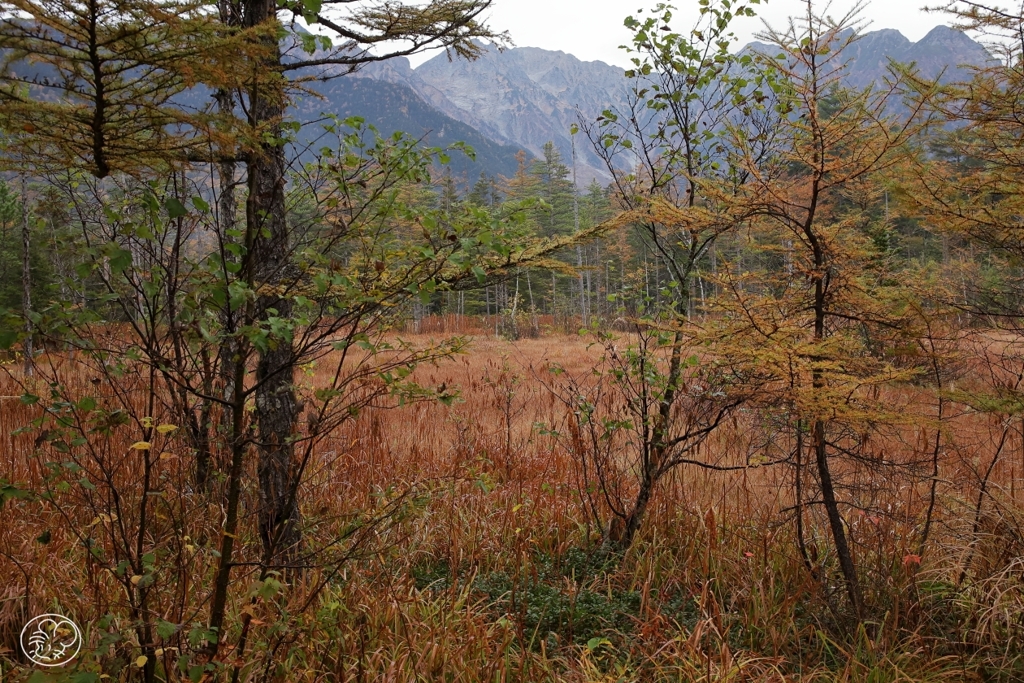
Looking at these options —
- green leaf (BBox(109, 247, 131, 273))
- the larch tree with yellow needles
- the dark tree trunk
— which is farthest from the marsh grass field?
green leaf (BBox(109, 247, 131, 273))

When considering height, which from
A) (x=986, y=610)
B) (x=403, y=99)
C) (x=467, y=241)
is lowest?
(x=986, y=610)

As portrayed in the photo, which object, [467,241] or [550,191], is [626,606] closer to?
[467,241]

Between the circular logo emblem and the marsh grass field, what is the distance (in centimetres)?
8

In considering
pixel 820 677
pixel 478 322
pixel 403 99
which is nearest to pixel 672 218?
pixel 820 677

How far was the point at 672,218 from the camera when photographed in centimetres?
275

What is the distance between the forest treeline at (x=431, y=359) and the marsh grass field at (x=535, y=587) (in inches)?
1.2

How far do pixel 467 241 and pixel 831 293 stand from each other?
196cm

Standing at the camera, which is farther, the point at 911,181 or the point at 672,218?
the point at 911,181

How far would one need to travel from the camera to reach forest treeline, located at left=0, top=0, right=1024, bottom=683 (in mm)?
1797

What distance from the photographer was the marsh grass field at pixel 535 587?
2396mm

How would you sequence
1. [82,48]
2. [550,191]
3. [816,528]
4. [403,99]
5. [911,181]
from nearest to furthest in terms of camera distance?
1. [82,48]
2. [911,181]
3. [816,528]
4. [550,191]
5. [403,99]

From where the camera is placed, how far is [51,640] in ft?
7.92

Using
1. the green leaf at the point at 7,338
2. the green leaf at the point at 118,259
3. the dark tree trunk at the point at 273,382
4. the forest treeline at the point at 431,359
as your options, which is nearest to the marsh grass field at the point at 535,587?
the forest treeline at the point at 431,359

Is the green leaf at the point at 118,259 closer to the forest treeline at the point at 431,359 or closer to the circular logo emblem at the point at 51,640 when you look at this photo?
the forest treeline at the point at 431,359
